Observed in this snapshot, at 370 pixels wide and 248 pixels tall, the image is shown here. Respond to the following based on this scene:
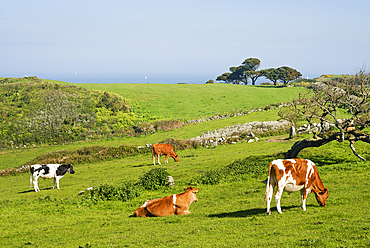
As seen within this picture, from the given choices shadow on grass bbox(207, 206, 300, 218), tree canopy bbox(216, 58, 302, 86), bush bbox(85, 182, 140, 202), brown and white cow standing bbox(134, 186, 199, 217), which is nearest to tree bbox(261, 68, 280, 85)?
tree canopy bbox(216, 58, 302, 86)

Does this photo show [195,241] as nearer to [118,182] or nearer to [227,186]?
[227,186]

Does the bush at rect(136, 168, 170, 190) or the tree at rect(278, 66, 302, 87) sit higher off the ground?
the tree at rect(278, 66, 302, 87)

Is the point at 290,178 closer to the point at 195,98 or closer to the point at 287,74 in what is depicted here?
the point at 195,98

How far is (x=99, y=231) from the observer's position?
1345cm

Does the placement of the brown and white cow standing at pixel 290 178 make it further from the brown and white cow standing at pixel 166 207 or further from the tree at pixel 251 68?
the tree at pixel 251 68

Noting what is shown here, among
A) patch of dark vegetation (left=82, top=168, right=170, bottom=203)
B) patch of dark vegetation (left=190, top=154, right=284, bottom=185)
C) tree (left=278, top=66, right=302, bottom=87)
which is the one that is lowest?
patch of dark vegetation (left=82, top=168, right=170, bottom=203)

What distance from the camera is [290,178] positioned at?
1294 centimetres

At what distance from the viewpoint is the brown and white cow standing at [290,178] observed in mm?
12844

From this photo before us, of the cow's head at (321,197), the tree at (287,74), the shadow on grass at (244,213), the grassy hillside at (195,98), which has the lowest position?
the shadow on grass at (244,213)

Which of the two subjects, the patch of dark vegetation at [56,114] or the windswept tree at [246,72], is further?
the windswept tree at [246,72]

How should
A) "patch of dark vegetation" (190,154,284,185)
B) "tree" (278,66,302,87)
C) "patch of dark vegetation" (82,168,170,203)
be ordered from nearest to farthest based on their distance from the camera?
"patch of dark vegetation" (82,168,170,203) < "patch of dark vegetation" (190,154,284,185) < "tree" (278,66,302,87)

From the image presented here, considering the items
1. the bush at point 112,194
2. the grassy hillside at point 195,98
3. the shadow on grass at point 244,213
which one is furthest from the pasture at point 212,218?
the grassy hillside at point 195,98

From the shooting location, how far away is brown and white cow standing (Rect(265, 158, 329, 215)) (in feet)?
42.1

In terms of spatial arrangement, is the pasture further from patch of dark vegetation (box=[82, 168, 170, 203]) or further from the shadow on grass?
patch of dark vegetation (box=[82, 168, 170, 203])
